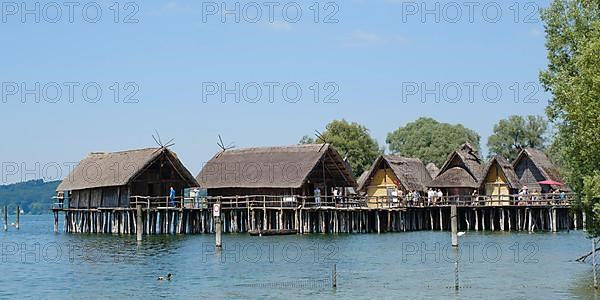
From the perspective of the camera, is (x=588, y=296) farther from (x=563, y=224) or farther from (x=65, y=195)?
(x=65, y=195)

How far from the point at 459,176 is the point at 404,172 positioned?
11.8 ft

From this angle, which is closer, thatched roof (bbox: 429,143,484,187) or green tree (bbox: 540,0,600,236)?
green tree (bbox: 540,0,600,236)

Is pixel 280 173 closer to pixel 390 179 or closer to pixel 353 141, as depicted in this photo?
pixel 390 179

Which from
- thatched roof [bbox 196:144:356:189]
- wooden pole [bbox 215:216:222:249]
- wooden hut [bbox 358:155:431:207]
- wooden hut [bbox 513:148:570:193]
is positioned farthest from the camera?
wooden hut [bbox 513:148:570:193]

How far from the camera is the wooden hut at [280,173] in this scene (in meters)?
56.4

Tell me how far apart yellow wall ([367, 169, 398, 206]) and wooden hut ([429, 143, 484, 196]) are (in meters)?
2.63

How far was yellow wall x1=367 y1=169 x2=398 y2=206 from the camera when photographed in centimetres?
6531

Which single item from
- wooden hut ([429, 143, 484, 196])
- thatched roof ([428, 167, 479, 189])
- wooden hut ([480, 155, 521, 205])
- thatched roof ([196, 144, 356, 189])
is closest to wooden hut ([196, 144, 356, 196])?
thatched roof ([196, 144, 356, 189])

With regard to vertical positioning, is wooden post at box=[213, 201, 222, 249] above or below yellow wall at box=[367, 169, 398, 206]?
below

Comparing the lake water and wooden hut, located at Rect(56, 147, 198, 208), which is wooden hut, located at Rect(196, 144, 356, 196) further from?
the lake water

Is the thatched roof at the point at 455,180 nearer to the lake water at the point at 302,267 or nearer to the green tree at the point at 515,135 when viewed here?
the lake water at the point at 302,267

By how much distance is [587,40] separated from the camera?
27.6 m

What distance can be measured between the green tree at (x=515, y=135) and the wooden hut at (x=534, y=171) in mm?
28015

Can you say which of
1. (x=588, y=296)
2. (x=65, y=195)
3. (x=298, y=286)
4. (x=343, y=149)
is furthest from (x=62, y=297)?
(x=343, y=149)
